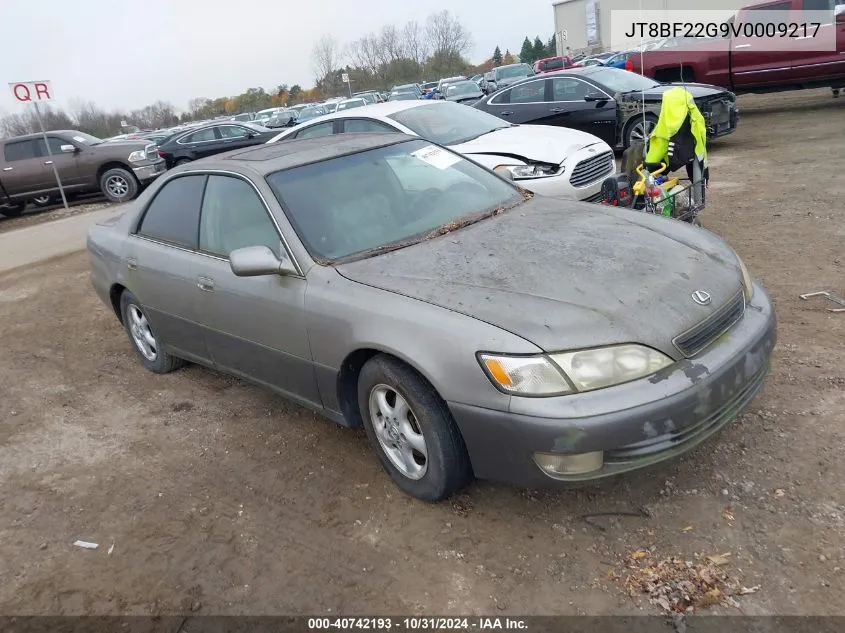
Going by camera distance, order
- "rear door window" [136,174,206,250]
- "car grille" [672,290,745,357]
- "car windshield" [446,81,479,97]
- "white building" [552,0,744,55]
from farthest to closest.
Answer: "white building" [552,0,744,55] < "car windshield" [446,81,479,97] < "rear door window" [136,174,206,250] < "car grille" [672,290,745,357]

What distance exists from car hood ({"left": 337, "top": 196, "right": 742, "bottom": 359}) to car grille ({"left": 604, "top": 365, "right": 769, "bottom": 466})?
29 cm

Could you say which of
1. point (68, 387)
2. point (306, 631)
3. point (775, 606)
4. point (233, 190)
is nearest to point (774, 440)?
point (775, 606)

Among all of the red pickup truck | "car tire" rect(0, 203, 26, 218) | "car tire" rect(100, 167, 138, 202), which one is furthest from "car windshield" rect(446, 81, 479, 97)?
"car tire" rect(0, 203, 26, 218)

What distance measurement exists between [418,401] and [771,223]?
5.07m

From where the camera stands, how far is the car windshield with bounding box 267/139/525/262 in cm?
328

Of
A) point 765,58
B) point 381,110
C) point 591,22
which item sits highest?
point 591,22

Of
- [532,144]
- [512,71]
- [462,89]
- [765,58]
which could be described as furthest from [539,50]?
[532,144]

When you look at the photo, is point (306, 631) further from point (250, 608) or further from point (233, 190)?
point (233, 190)

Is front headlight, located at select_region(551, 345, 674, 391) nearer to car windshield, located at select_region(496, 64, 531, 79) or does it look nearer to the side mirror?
the side mirror

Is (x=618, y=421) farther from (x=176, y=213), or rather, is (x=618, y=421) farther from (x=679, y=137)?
(x=679, y=137)

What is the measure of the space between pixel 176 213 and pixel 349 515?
2.27 metres

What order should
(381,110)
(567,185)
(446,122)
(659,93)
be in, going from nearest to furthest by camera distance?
(567,185) → (446,122) → (381,110) → (659,93)

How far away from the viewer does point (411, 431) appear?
286 cm

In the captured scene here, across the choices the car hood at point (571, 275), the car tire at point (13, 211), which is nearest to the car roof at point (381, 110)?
the car hood at point (571, 275)
